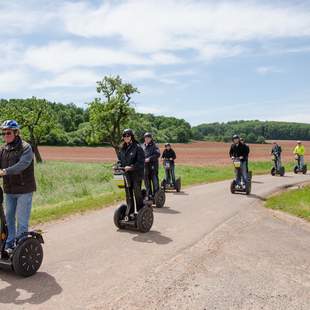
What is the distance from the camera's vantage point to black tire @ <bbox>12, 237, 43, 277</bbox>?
5988 mm

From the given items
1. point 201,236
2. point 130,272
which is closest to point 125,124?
point 201,236

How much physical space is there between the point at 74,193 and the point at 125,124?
A: 19.7m

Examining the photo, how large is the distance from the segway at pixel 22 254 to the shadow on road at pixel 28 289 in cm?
13

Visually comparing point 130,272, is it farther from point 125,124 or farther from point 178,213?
point 125,124

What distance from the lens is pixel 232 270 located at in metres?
6.51

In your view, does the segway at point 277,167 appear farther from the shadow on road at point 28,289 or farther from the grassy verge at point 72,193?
the shadow on road at point 28,289

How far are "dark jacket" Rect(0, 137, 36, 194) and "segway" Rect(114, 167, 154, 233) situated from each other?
2.84 meters

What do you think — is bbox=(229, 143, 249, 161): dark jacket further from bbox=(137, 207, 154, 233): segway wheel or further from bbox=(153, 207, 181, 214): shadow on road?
bbox=(137, 207, 154, 233): segway wheel

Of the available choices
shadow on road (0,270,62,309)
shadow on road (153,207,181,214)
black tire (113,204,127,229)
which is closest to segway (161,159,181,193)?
shadow on road (153,207,181,214)

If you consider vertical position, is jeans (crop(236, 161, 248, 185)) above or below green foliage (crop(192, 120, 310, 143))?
below

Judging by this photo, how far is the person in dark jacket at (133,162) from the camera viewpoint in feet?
29.8

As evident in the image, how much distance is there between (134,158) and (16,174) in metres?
3.24

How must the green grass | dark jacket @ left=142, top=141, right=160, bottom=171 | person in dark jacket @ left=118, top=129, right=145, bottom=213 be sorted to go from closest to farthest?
person in dark jacket @ left=118, top=129, right=145, bottom=213 < the green grass < dark jacket @ left=142, top=141, right=160, bottom=171

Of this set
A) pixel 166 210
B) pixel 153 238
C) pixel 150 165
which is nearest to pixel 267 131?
pixel 150 165
